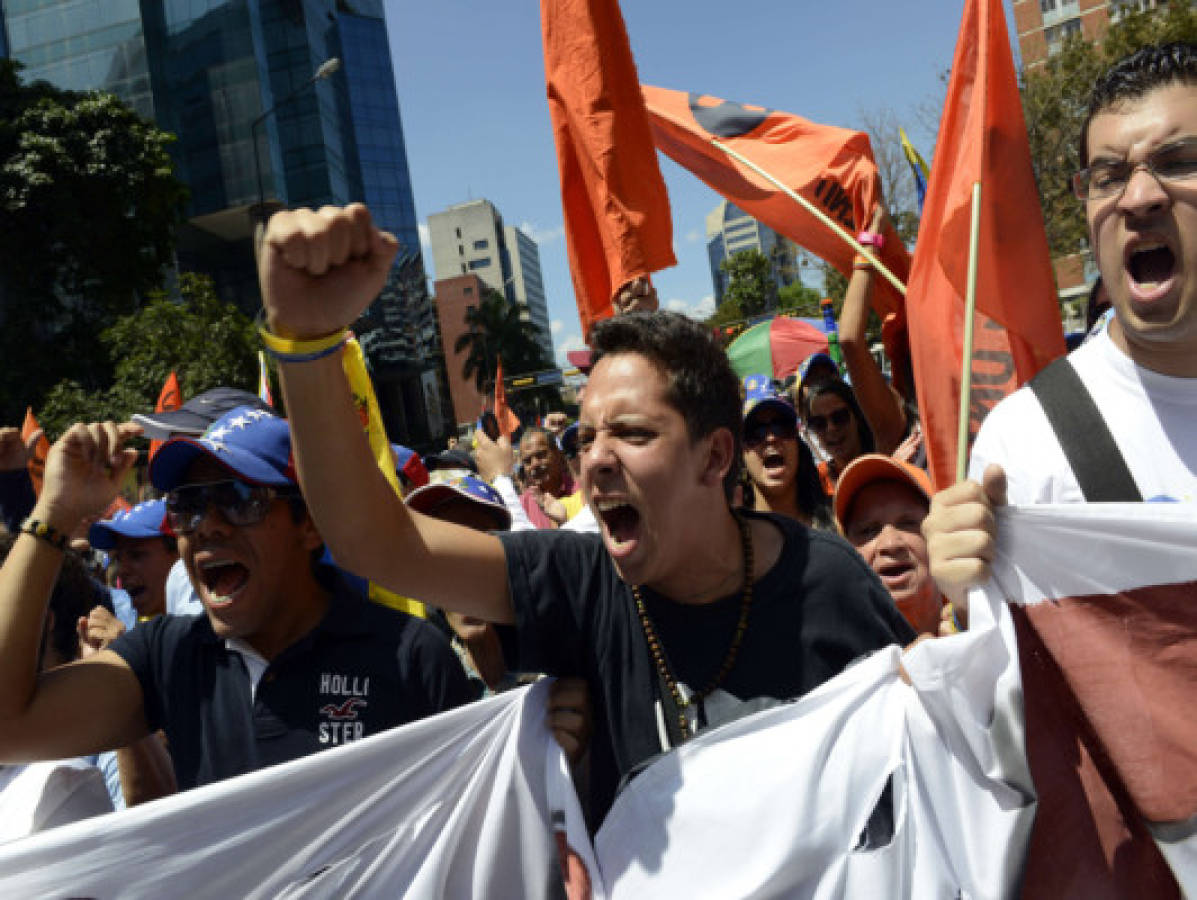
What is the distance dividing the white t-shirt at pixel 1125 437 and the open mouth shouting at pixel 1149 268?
0.14m

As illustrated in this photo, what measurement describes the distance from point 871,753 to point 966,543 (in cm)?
41

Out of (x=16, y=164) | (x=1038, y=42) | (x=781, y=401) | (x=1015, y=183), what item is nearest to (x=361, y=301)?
(x=1015, y=183)

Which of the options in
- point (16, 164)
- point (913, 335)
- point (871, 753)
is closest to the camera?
point (871, 753)

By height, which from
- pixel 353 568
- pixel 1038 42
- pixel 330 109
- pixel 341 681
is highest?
pixel 330 109

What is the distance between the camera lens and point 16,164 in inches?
963

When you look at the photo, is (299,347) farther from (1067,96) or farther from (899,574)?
(1067,96)

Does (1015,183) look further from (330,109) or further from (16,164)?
(330,109)

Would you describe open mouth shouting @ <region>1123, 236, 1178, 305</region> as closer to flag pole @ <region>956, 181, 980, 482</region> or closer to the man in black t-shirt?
flag pole @ <region>956, 181, 980, 482</region>

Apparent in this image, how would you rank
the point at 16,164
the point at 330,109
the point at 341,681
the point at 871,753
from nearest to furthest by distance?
the point at 871,753 < the point at 341,681 < the point at 16,164 < the point at 330,109

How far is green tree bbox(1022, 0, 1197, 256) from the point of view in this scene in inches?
753

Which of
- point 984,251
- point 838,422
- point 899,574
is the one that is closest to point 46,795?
point 899,574

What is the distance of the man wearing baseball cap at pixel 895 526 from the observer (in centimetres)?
248

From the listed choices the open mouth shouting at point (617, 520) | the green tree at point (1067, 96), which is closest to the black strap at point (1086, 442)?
the open mouth shouting at point (617, 520)

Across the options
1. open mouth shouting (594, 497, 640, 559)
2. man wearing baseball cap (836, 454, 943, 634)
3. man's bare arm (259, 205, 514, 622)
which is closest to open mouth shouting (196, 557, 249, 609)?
man's bare arm (259, 205, 514, 622)
